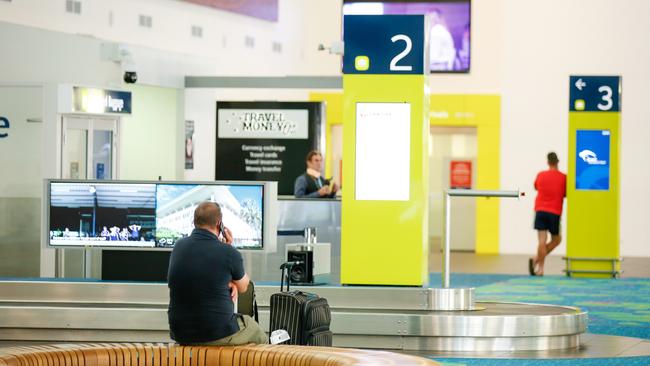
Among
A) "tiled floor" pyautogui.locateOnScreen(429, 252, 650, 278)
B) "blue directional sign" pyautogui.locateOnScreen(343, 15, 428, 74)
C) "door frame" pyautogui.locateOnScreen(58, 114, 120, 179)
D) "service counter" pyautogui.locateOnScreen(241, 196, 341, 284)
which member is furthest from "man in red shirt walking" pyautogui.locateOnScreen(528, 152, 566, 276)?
"blue directional sign" pyautogui.locateOnScreen(343, 15, 428, 74)

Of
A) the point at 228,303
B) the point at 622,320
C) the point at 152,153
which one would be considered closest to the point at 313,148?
the point at 152,153

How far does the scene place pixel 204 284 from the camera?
7.54 meters

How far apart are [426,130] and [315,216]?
12.5ft

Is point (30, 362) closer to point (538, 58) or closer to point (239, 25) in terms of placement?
point (239, 25)

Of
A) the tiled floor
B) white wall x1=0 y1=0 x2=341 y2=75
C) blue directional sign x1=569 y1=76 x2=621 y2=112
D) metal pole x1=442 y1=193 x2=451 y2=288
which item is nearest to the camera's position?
metal pole x1=442 y1=193 x2=451 y2=288

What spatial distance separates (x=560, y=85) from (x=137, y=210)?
560 inches

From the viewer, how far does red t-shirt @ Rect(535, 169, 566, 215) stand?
60.5 feet

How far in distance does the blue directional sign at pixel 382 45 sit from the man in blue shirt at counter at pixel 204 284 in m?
3.63

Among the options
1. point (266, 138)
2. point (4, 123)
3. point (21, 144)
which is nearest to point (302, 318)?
point (21, 144)

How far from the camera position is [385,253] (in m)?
10.9

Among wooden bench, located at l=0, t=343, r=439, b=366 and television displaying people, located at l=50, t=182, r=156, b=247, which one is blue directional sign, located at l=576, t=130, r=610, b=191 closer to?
television displaying people, located at l=50, t=182, r=156, b=247

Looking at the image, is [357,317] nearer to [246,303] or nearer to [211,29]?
[246,303]

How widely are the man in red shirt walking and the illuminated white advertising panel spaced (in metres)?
7.81

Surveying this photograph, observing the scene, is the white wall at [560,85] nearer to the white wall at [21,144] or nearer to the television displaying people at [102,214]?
the white wall at [21,144]
